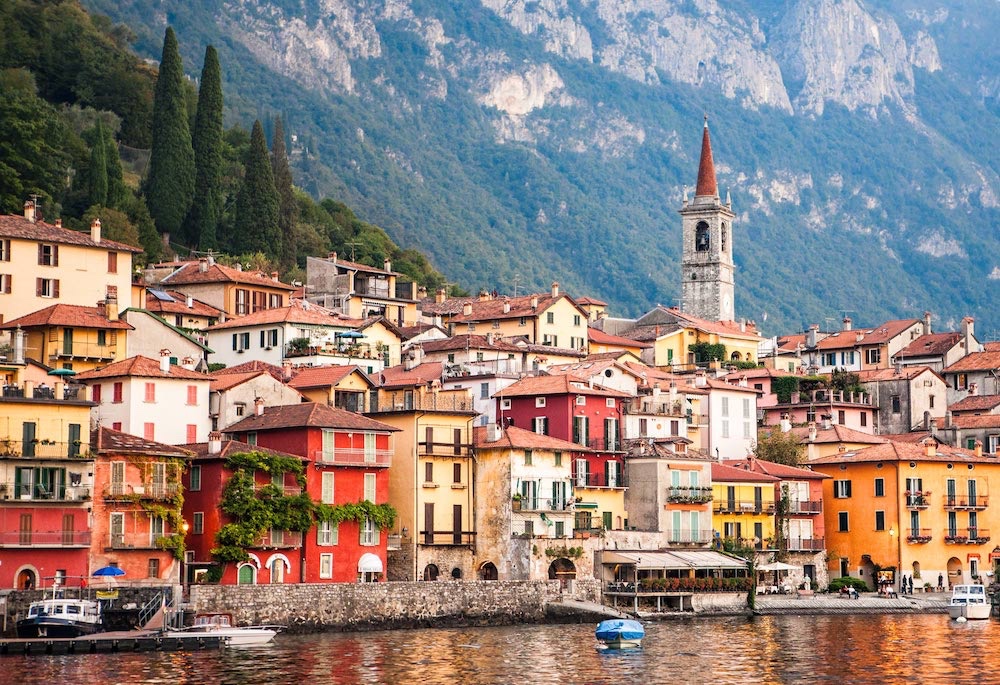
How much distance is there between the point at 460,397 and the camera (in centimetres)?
10025

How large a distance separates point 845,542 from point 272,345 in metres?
35.4

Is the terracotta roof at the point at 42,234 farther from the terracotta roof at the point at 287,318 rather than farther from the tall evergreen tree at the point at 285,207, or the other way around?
the tall evergreen tree at the point at 285,207

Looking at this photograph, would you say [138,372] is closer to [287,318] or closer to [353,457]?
[353,457]

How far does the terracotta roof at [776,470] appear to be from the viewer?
362ft

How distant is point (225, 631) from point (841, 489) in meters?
→ 49.7

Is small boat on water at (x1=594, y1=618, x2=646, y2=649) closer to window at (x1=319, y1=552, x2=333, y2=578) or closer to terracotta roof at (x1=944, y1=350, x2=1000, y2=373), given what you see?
window at (x1=319, y1=552, x2=333, y2=578)

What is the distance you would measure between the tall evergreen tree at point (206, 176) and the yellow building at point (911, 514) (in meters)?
54.2

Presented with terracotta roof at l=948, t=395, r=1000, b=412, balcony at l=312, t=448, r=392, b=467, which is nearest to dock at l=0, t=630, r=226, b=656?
balcony at l=312, t=448, r=392, b=467

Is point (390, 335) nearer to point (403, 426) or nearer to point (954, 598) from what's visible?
point (403, 426)

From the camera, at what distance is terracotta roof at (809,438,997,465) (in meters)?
111

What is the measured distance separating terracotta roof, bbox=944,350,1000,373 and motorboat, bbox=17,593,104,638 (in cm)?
8325

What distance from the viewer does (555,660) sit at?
7188 cm

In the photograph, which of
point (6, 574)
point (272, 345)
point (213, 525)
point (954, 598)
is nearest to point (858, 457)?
point (954, 598)

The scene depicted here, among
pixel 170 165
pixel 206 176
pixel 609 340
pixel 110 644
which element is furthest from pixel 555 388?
pixel 206 176
